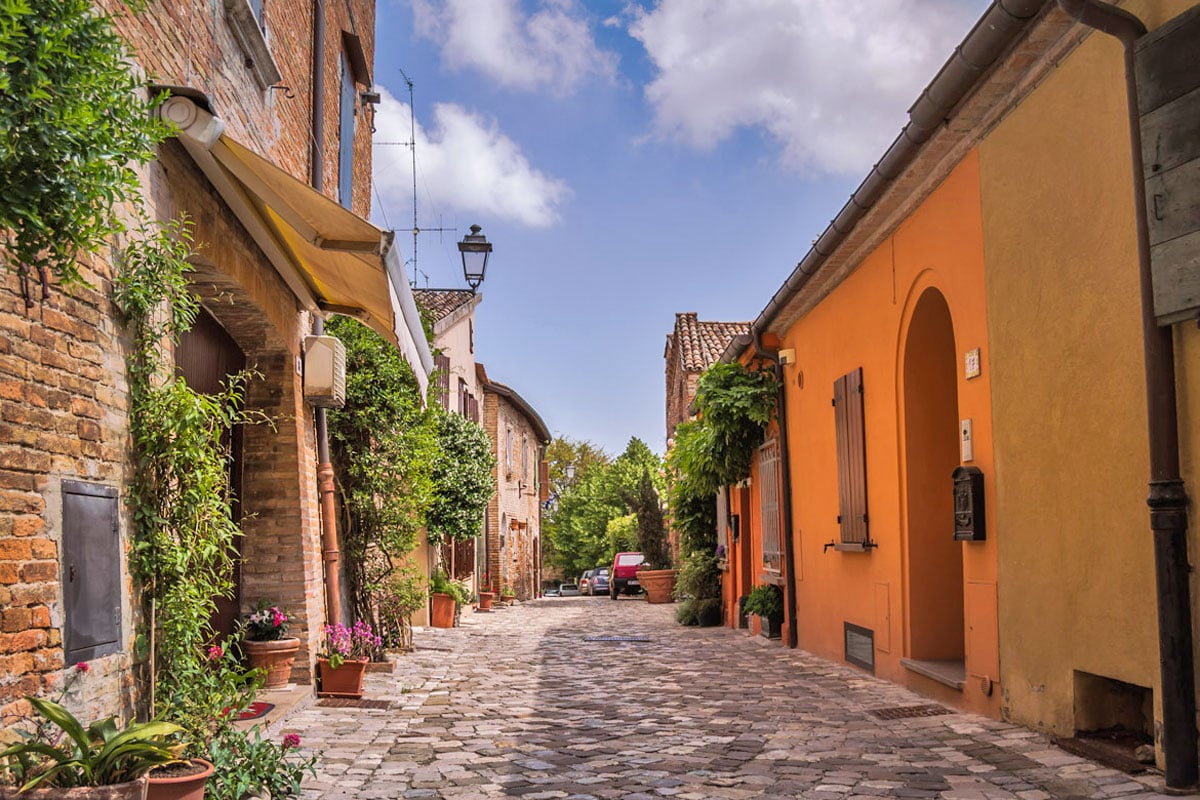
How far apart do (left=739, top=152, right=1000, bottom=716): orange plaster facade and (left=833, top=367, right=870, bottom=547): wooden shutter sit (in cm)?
8

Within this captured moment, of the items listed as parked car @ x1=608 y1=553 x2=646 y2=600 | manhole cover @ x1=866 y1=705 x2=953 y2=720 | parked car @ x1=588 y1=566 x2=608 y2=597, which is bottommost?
parked car @ x1=588 y1=566 x2=608 y2=597

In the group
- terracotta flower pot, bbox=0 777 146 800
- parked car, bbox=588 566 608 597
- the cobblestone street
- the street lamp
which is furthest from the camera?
parked car, bbox=588 566 608 597

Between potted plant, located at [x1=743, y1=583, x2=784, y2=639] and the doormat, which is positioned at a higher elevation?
the doormat

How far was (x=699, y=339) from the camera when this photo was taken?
26234 millimetres

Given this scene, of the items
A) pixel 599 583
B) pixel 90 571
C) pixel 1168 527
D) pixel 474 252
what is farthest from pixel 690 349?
pixel 90 571

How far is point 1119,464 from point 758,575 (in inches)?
371

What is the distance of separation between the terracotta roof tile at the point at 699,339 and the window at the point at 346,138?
1467 centimetres

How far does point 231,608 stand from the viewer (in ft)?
25.5

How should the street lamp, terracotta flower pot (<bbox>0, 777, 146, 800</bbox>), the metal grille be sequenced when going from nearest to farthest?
terracotta flower pot (<bbox>0, 777, 146, 800</bbox>) → the metal grille → the street lamp

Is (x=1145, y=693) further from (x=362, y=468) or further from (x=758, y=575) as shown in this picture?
(x=758, y=575)

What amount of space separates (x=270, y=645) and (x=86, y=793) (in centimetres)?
444

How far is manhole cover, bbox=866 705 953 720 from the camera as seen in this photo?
675 centimetres

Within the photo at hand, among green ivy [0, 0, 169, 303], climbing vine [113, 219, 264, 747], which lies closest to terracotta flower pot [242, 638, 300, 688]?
climbing vine [113, 219, 264, 747]

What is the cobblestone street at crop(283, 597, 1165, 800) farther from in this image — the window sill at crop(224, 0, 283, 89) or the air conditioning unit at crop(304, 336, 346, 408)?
the window sill at crop(224, 0, 283, 89)
